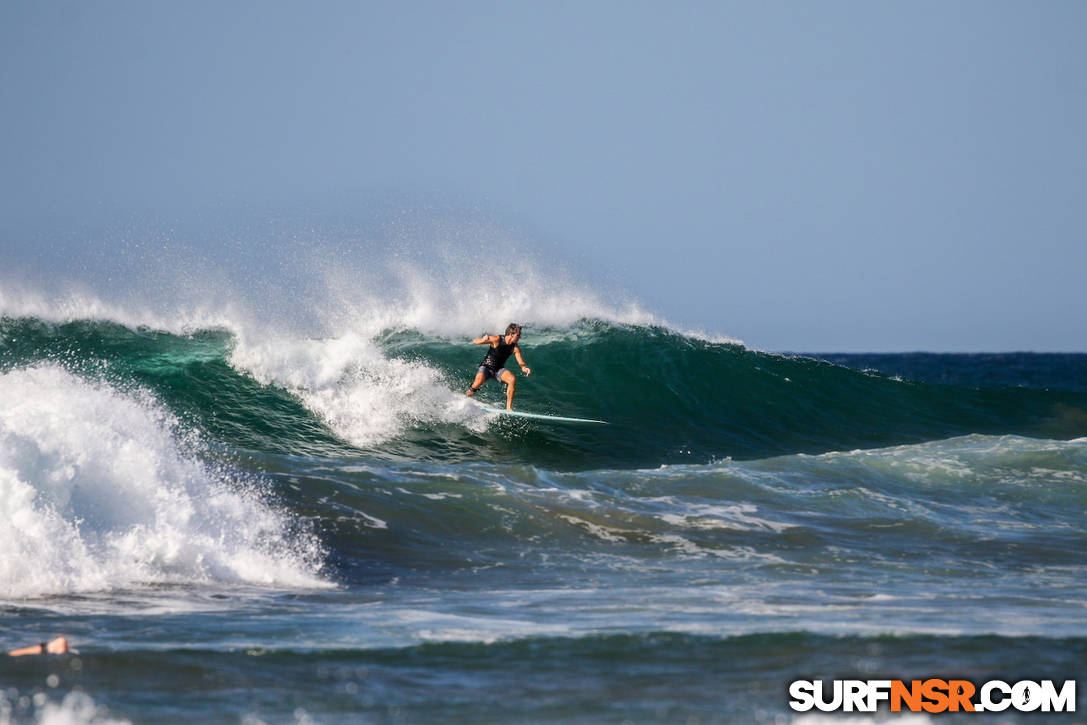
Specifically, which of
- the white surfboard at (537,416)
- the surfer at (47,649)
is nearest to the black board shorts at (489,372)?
the white surfboard at (537,416)

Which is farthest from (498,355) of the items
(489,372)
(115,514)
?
(115,514)

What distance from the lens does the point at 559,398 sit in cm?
1714

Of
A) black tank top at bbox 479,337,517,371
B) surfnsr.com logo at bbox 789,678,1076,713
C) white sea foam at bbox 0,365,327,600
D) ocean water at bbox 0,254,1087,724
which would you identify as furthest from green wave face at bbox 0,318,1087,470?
surfnsr.com logo at bbox 789,678,1076,713

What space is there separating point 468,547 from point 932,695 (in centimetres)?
460

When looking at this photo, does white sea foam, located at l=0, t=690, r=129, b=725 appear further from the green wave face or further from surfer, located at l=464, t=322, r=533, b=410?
surfer, located at l=464, t=322, r=533, b=410

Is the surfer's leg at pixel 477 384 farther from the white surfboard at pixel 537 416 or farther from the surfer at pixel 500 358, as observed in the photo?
the white surfboard at pixel 537 416

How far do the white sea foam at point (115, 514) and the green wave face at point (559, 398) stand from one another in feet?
14.9

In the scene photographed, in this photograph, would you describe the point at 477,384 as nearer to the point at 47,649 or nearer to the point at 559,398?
the point at 559,398

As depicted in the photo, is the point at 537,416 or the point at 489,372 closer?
the point at 489,372

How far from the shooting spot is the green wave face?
1456 centimetres

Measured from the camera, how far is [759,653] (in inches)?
207

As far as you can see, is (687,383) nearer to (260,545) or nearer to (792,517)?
(792,517)

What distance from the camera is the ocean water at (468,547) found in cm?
486

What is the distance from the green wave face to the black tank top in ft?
2.63
